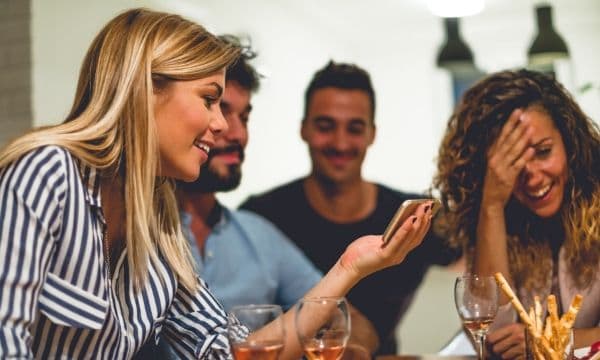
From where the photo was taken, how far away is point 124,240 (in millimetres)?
1498

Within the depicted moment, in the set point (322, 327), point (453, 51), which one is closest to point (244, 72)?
point (322, 327)

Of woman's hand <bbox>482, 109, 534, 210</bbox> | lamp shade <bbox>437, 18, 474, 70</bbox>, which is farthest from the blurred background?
woman's hand <bbox>482, 109, 534, 210</bbox>

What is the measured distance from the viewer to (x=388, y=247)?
150 cm

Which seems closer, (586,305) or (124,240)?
(124,240)

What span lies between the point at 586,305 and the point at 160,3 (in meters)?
2.96

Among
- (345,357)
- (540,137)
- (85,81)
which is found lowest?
(345,357)

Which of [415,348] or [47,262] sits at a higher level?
[47,262]

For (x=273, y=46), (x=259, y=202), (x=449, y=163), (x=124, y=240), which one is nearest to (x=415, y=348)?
(x=273, y=46)

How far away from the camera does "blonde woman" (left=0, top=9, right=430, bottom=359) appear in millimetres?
1174

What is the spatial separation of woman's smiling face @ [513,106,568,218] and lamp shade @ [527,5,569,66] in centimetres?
217

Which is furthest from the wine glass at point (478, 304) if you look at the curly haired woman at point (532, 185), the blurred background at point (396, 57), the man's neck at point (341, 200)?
the blurred background at point (396, 57)

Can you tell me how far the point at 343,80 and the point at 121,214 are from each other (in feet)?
5.38

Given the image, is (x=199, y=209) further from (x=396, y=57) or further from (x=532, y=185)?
(x=396, y=57)

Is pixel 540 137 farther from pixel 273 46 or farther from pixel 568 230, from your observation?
pixel 273 46
